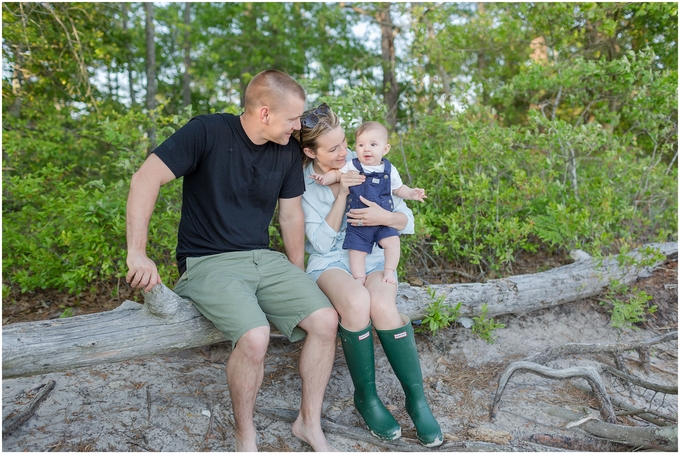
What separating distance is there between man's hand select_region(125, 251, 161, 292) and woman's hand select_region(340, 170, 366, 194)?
1.20 m

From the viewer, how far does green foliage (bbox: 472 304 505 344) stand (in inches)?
143

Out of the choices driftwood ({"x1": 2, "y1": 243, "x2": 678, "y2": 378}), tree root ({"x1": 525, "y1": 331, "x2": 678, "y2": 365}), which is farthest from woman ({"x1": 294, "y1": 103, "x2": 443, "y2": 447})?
tree root ({"x1": 525, "y1": 331, "x2": 678, "y2": 365})

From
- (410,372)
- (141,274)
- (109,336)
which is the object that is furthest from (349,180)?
(109,336)

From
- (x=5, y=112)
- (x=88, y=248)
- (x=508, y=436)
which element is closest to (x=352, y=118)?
(x=88, y=248)

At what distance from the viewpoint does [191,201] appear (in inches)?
117

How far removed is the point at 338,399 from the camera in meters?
3.28

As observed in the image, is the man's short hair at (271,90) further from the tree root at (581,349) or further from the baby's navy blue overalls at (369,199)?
the tree root at (581,349)

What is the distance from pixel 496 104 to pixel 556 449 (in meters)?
8.33

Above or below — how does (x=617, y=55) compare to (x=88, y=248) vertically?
above

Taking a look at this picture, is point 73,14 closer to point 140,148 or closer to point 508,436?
point 140,148

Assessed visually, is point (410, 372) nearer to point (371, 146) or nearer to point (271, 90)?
point (371, 146)

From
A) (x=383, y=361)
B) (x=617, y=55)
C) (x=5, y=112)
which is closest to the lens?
(x=383, y=361)

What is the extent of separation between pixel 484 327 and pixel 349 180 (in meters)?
1.51

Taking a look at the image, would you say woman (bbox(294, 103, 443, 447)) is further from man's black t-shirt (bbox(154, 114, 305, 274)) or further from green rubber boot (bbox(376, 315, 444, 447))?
man's black t-shirt (bbox(154, 114, 305, 274))
